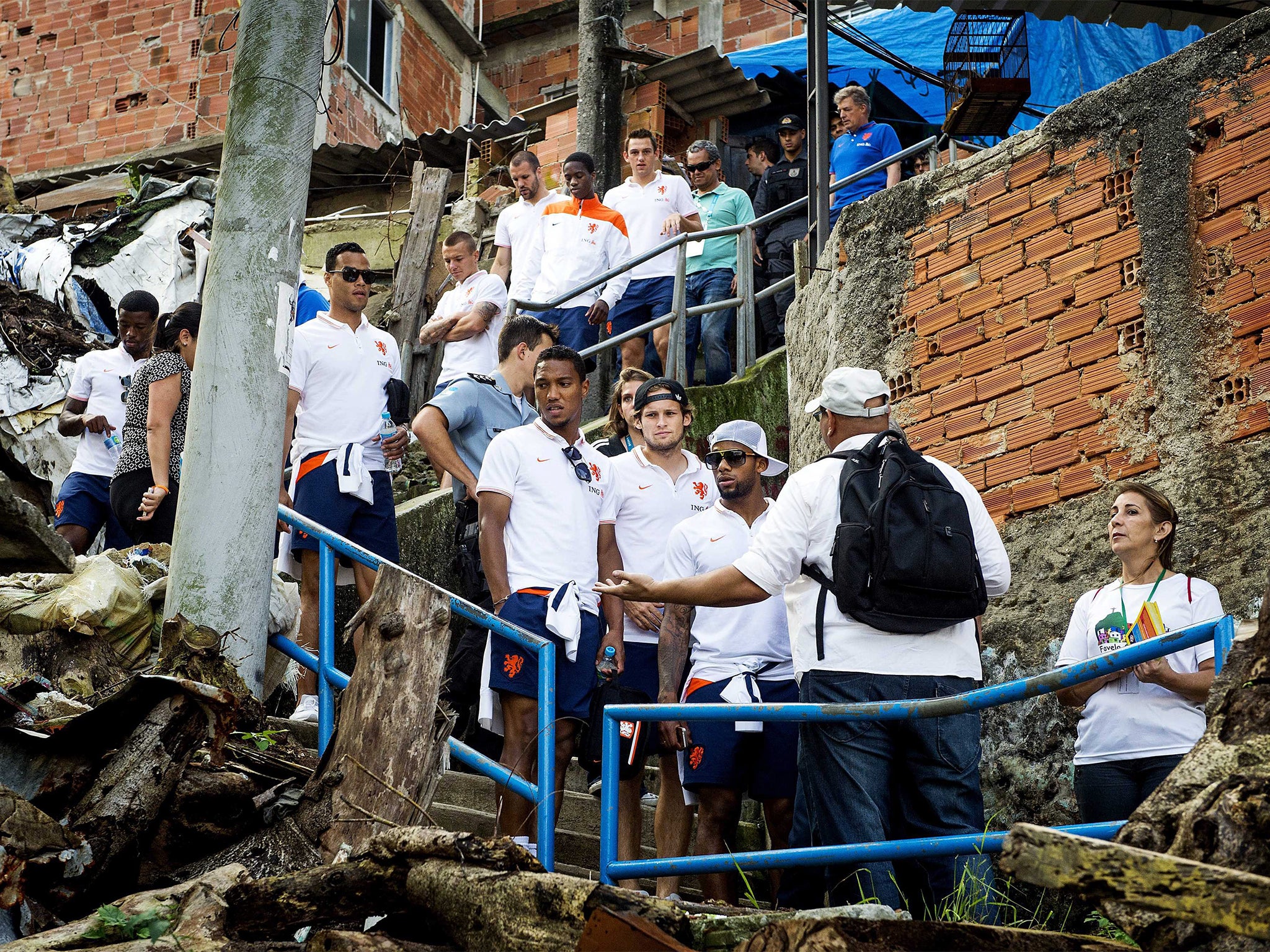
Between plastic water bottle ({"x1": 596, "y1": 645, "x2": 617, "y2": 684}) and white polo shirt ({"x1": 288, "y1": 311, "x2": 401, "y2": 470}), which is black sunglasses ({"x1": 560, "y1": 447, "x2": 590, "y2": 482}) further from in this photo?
white polo shirt ({"x1": 288, "y1": 311, "x2": 401, "y2": 470})

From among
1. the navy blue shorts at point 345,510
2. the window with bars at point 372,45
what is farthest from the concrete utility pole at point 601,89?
the navy blue shorts at point 345,510

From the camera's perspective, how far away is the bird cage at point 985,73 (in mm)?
8867

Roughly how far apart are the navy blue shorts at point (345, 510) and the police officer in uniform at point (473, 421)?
0.32 m

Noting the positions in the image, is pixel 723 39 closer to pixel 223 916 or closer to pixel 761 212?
pixel 761 212

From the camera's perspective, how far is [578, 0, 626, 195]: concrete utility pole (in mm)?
12266

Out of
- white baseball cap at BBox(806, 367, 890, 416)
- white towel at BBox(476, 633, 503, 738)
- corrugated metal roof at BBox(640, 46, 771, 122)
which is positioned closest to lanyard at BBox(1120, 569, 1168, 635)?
white baseball cap at BBox(806, 367, 890, 416)

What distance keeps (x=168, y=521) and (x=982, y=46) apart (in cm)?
791

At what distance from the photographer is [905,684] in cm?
381

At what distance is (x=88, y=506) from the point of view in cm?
731

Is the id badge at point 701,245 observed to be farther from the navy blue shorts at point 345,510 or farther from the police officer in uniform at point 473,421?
the navy blue shorts at point 345,510

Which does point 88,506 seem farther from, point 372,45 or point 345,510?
point 372,45

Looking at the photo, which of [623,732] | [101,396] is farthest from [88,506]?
[623,732]

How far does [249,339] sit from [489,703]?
5.23 ft

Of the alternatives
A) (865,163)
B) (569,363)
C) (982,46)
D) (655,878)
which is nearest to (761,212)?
(865,163)
